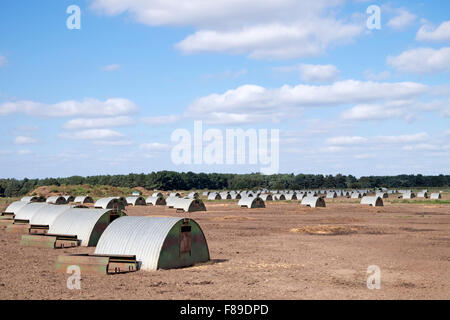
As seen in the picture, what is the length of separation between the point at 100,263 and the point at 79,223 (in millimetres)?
10005

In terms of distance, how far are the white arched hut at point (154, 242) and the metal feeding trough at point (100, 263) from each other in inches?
19.7

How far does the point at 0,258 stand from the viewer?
2100 cm

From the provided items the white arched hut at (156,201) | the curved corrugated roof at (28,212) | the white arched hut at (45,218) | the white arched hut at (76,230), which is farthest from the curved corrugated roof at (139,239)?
the white arched hut at (156,201)

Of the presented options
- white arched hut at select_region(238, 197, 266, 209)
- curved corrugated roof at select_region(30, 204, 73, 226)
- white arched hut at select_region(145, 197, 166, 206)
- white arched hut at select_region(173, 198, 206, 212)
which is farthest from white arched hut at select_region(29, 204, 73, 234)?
white arched hut at select_region(145, 197, 166, 206)

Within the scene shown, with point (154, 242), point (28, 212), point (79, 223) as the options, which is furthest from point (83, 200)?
point (154, 242)

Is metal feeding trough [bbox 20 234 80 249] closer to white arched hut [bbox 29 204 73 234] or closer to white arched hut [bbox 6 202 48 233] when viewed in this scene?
white arched hut [bbox 29 204 73 234]

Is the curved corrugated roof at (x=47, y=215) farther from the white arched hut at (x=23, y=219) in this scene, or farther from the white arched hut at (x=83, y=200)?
the white arched hut at (x=83, y=200)

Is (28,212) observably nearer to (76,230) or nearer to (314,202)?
(76,230)

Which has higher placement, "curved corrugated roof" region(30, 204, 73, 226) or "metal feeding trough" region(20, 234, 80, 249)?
"curved corrugated roof" region(30, 204, 73, 226)

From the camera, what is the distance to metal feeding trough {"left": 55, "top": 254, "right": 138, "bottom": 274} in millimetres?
16828

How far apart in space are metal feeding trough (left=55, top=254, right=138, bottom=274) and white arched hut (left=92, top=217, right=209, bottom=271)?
0.50 meters

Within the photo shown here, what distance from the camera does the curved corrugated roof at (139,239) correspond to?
1781 cm
